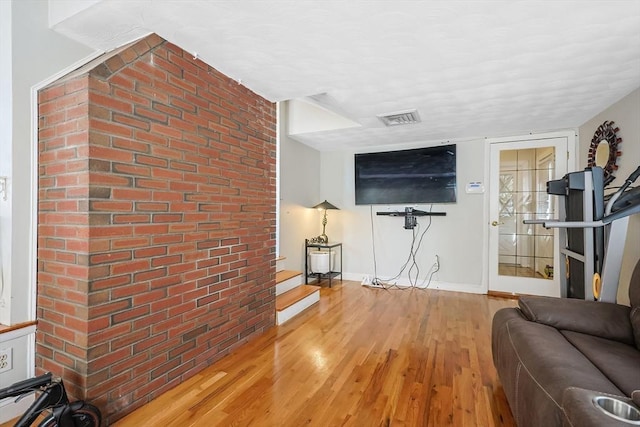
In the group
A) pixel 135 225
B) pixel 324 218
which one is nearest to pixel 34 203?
pixel 135 225

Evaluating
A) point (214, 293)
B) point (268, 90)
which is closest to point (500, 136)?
point (268, 90)

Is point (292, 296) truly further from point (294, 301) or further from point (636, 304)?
point (636, 304)

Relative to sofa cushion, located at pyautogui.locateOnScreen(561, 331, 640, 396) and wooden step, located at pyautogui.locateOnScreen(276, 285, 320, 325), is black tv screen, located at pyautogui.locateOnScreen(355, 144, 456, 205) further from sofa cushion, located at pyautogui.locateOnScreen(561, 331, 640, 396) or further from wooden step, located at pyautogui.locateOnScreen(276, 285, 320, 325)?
sofa cushion, located at pyautogui.locateOnScreen(561, 331, 640, 396)

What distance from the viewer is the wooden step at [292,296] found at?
116 inches

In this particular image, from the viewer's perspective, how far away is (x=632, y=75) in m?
2.18

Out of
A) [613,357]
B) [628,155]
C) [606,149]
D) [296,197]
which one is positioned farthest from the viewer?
[296,197]

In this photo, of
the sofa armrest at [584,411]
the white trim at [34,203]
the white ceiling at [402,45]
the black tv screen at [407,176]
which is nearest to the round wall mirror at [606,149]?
the white ceiling at [402,45]

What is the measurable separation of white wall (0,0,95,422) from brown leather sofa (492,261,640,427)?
2.45 metres

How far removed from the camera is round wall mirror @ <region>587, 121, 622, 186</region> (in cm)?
257

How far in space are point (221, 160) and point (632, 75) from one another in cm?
316

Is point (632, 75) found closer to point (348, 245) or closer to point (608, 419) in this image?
point (608, 419)

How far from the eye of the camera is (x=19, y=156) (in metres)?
1.55

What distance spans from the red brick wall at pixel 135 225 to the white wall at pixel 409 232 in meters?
2.69

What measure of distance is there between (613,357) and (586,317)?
1.12 feet
